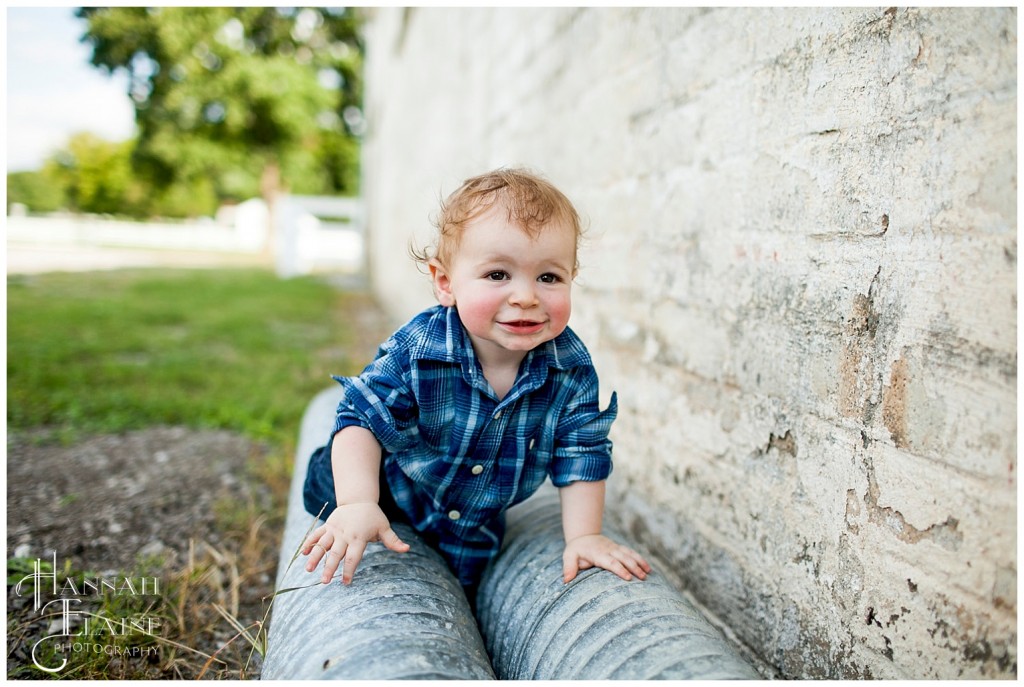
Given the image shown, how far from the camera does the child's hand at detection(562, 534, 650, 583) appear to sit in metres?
1.63

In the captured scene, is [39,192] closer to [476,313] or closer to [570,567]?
[476,313]

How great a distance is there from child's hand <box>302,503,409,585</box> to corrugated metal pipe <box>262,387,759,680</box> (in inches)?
2.4

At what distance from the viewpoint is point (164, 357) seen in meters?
5.19

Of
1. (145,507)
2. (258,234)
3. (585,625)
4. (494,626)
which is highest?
(258,234)

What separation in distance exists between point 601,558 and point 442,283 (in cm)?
70

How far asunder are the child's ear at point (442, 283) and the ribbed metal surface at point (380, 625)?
56cm

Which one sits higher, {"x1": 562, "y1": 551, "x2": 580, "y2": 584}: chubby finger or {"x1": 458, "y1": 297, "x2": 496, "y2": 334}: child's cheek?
{"x1": 458, "y1": 297, "x2": 496, "y2": 334}: child's cheek

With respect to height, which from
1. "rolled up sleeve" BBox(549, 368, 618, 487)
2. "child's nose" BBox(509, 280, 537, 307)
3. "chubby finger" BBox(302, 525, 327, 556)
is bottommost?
"chubby finger" BBox(302, 525, 327, 556)

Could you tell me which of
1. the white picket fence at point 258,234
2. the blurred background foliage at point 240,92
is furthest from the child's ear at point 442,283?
the blurred background foliage at point 240,92

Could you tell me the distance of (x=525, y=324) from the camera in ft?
5.31

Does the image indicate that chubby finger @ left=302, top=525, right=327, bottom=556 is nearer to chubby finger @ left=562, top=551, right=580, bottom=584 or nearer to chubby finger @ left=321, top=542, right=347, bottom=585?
chubby finger @ left=321, top=542, right=347, bottom=585

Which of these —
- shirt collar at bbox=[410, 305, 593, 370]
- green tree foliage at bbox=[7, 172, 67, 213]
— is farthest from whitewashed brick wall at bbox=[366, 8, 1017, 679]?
green tree foliage at bbox=[7, 172, 67, 213]

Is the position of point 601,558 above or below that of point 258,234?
below

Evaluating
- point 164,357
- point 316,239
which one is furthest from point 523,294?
point 316,239
